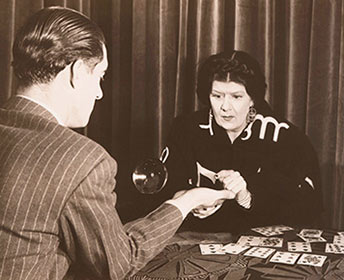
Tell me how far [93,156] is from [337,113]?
7.55 ft

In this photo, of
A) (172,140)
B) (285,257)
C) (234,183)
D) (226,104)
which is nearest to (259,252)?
(285,257)

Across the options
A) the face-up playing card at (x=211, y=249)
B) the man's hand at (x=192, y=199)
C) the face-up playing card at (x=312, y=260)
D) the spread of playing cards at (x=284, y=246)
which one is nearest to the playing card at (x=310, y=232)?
the spread of playing cards at (x=284, y=246)

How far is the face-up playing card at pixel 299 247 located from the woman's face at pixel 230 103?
3.32 feet

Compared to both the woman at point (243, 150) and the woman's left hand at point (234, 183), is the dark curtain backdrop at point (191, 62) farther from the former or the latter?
the woman's left hand at point (234, 183)

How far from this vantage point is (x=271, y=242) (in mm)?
2121

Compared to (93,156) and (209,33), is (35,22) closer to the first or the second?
(93,156)

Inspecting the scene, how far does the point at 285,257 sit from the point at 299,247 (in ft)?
0.53

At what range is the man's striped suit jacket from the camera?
1.34 m

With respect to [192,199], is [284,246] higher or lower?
lower

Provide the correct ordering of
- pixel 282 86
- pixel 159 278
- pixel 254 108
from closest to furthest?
pixel 159 278 < pixel 254 108 < pixel 282 86

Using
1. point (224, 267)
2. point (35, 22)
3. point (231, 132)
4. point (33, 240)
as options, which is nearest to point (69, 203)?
point (33, 240)

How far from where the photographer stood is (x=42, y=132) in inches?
54.2

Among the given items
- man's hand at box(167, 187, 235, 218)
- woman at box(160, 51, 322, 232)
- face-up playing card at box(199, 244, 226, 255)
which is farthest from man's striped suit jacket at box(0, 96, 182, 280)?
woman at box(160, 51, 322, 232)

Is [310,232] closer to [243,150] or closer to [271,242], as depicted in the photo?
[271,242]
